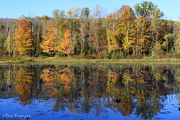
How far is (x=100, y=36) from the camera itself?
63719 mm

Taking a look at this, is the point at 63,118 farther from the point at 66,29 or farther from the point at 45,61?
the point at 66,29

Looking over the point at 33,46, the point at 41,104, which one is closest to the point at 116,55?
the point at 33,46

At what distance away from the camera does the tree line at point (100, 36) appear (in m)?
60.8

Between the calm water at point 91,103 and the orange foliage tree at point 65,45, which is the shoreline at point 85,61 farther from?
the calm water at point 91,103

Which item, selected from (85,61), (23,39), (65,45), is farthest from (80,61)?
(23,39)

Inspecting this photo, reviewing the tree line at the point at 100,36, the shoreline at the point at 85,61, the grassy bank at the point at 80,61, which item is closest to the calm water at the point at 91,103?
the shoreline at the point at 85,61

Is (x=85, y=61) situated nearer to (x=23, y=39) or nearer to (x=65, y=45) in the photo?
(x=65, y=45)

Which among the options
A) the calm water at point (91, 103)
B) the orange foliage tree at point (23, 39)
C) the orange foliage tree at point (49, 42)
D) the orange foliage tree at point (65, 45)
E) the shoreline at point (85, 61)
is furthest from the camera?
the orange foliage tree at point (49, 42)

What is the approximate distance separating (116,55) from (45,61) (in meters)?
16.0

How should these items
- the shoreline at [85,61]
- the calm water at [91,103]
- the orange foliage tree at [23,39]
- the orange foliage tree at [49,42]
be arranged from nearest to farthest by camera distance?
the calm water at [91,103]
the shoreline at [85,61]
the orange foliage tree at [23,39]
the orange foliage tree at [49,42]

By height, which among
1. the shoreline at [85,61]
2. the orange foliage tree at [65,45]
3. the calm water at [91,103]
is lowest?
the calm water at [91,103]

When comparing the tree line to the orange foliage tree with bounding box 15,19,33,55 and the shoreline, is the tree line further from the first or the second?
the shoreline

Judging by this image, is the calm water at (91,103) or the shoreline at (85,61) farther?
the shoreline at (85,61)

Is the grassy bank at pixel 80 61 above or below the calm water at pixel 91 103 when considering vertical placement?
above
